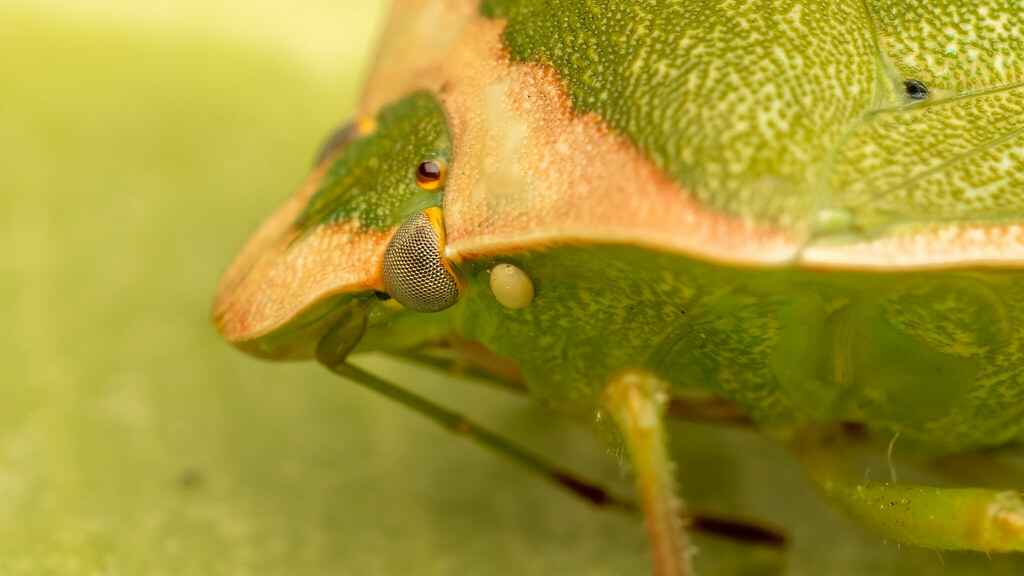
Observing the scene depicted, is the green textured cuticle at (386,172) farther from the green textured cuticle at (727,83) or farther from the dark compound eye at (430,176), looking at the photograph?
the green textured cuticle at (727,83)

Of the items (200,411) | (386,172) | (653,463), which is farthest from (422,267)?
(200,411)

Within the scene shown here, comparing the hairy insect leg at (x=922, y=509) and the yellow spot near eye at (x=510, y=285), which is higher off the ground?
the yellow spot near eye at (x=510, y=285)

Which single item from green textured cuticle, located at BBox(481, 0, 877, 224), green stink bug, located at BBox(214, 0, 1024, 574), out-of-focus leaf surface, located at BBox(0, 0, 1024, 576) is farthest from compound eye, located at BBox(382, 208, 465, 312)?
out-of-focus leaf surface, located at BBox(0, 0, 1024, 576)

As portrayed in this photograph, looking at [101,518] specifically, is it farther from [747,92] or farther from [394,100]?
[747,92]

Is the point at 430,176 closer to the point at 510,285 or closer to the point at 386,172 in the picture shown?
the point at 386,172

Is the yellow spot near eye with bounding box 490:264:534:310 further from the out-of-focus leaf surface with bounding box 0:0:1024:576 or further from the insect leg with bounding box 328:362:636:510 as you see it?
the out-of-focus leaf surface with bounding box 0:0:1024:576

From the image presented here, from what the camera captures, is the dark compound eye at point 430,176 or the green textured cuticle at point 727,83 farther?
the dark compound eye at point 430,176

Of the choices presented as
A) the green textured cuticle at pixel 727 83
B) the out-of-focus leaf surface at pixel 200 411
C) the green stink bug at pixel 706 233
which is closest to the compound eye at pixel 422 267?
the green stink bug at pixel 706 233
